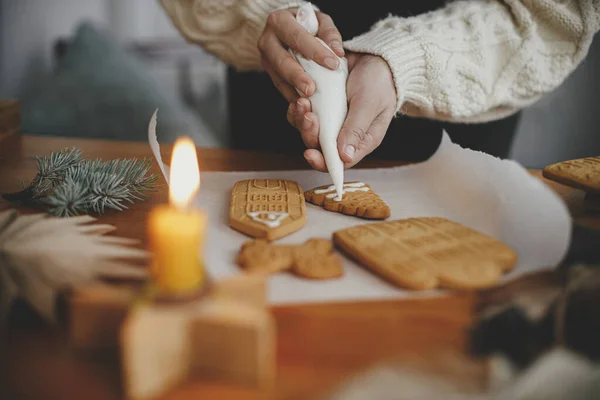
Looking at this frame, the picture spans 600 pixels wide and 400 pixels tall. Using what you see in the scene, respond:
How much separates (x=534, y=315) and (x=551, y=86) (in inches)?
31.2

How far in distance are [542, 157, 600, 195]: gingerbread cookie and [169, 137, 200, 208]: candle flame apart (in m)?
0.66

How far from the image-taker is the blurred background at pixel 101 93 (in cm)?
212

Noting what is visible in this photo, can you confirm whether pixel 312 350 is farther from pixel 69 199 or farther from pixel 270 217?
pixel 69 199

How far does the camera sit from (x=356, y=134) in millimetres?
943

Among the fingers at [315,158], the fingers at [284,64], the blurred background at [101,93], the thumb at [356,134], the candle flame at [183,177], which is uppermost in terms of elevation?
the fingers at [284,64]

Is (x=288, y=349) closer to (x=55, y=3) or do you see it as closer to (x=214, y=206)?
(x=214, y=206)

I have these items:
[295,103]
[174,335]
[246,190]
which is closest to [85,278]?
[174,335]

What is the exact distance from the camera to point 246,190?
0.97m

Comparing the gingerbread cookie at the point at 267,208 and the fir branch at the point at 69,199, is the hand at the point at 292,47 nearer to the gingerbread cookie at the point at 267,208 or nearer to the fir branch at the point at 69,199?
the gingerbread cookie at the point at 267,208

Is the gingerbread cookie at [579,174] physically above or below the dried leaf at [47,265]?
above

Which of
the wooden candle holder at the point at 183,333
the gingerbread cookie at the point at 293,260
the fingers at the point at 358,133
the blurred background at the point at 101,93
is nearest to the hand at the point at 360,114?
the fingers at the point at 358,133

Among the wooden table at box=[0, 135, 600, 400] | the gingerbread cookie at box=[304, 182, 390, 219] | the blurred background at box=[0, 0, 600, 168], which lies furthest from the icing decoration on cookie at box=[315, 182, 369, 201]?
the blurred background at box=[0, 0, 600, 168]

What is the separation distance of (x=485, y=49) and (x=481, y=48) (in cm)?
1

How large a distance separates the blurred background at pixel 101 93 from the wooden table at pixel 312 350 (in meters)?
1.63
